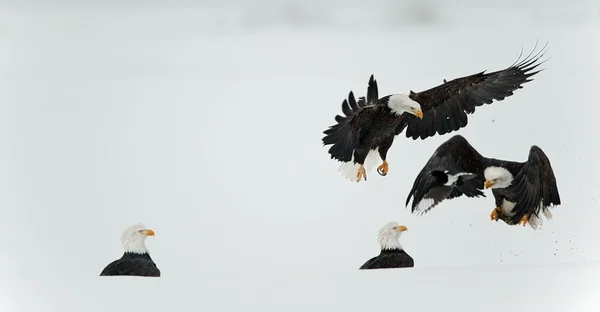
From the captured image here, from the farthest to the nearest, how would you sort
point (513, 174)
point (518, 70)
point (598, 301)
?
point (518, 70) < point (513, 174) < point (598, 301)

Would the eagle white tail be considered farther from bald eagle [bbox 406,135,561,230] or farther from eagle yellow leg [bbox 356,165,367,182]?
bald eagle [bbox 406,135,561,230]

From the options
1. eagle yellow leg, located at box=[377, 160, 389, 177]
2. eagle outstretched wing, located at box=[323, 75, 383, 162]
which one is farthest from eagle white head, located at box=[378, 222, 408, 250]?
eagle outstretched wing, located at box=[323, 75, 383, 162]

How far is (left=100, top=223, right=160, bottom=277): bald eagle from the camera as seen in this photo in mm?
4918

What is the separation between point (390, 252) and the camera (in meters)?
5.07

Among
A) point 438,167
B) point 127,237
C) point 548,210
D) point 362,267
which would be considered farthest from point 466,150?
point 127,237

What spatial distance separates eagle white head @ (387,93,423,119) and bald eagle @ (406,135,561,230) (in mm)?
218

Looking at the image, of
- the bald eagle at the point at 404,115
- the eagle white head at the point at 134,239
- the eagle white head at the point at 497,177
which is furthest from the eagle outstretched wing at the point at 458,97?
the eagle white head at the point at 134,239

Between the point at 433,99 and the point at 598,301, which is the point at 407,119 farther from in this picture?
the point at 598,301

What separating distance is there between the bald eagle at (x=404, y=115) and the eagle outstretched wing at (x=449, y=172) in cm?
22

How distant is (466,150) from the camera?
4793 mm

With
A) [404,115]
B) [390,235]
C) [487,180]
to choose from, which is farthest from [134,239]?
[487,180]

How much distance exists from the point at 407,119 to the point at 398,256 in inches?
27.2

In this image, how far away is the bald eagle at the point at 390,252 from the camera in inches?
198

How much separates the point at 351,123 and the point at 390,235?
2.19 feet
